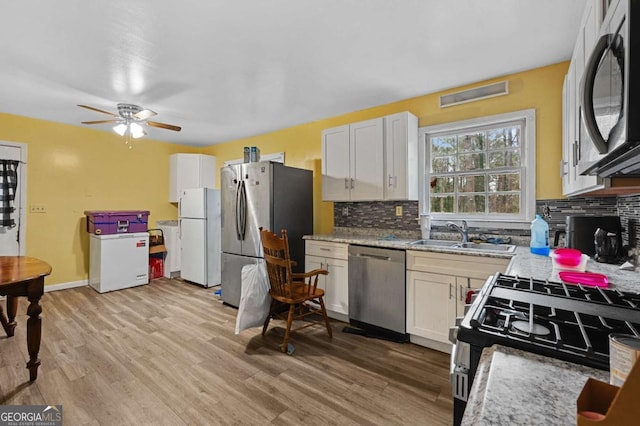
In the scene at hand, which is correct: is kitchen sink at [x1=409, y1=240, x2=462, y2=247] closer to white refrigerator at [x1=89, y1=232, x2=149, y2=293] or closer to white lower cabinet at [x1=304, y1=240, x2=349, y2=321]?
white lower cabinet at [x1=304, y1=240, x2=349, y2=321]

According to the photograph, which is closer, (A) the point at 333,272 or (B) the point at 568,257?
(B) the point at 568,257

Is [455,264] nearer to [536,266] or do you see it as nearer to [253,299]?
[536,266]

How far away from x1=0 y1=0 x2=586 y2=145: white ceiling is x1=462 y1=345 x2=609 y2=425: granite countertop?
1979 millimetres

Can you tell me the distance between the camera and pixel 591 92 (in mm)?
808

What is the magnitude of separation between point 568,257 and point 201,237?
437cm

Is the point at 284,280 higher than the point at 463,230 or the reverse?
the reverse

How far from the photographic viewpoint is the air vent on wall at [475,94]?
2.76 meters

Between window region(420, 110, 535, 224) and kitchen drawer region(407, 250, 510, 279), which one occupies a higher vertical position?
window region(420, 110, 535, 224)

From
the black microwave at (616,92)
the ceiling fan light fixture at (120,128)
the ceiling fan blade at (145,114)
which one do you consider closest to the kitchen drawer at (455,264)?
the black microwave at (616,92)

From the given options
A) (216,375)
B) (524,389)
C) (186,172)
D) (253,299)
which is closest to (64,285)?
(186,172)

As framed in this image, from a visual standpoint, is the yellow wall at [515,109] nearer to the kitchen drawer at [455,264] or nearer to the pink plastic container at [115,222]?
the kitchen drawer at [455,264]

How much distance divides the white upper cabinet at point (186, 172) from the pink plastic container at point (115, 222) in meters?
0.92

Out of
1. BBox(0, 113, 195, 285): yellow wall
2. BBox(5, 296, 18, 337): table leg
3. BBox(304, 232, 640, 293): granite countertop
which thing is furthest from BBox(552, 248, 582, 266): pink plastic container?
BBox(0, 113, 195, 285): yellow wall

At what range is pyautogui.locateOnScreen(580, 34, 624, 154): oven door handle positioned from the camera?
2.39 feet
